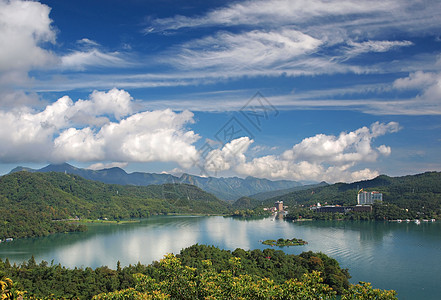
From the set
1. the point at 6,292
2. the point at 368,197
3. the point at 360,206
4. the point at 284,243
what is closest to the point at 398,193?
the point at 368,197

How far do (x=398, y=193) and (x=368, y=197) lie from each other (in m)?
6.08

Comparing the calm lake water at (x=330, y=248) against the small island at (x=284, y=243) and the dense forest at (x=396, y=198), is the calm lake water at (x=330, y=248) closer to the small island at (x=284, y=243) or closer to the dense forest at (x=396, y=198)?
the small island at (x=284, y=243)

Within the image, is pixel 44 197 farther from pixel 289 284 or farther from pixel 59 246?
pixel 289 284

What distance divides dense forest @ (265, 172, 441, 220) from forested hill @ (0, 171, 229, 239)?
82.8 feet

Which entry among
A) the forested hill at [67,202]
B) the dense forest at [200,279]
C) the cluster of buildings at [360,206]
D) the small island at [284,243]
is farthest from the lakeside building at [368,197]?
the dense forest at [200,279]

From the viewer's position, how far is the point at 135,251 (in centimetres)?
2805

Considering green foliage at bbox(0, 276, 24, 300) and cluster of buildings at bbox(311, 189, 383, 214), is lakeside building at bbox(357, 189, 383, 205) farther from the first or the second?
green foliage at bbox(0, 276, 24, 300)

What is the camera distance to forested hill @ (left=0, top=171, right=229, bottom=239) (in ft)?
136

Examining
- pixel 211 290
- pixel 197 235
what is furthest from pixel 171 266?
pixel 197 235

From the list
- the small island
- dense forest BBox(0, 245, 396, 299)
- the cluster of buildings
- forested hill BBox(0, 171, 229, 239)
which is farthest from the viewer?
the cluster of buildings

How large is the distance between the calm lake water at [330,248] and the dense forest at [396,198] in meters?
6.36

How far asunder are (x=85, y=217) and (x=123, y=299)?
5496 centimetres

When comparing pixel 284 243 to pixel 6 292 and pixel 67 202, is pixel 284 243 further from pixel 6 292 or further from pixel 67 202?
pixel 67 202

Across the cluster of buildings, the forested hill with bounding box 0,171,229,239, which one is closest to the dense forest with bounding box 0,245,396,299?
the forested hill with bounding box 0,171,229,239
